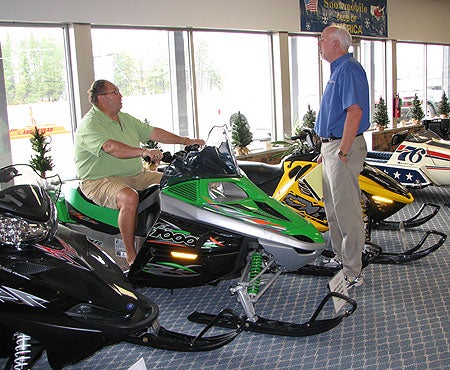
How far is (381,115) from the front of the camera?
10094 mm

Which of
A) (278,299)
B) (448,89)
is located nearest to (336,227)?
(278,299)

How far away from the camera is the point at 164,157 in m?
3.11

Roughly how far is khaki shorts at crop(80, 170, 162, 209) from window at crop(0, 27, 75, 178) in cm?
240

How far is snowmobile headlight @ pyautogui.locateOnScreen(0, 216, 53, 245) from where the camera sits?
77.7 inches

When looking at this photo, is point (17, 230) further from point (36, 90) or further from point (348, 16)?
point (348, 16)

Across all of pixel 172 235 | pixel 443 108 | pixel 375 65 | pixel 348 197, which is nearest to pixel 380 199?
pixel 348 197

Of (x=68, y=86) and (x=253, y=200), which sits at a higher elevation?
(x=68, y=86)

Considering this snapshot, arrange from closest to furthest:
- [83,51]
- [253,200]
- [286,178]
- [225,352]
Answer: [225,352] → [253,200] → [286,178] → [83,51]

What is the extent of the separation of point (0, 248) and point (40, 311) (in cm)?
28

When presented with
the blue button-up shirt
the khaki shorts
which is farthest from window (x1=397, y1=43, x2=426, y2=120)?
the khaki shorts

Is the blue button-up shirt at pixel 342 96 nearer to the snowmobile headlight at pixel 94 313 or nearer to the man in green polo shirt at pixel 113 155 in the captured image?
the man in green polo shirt at pixel 113 155

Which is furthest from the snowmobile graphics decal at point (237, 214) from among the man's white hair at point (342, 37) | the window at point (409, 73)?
the window at point (409, 73)

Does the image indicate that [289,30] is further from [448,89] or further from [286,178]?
[448,89]

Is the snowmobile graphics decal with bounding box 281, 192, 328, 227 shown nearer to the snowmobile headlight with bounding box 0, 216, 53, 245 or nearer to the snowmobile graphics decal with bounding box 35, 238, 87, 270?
the snowmobile graphics decal with bounding box 35, 238, 87, 270
